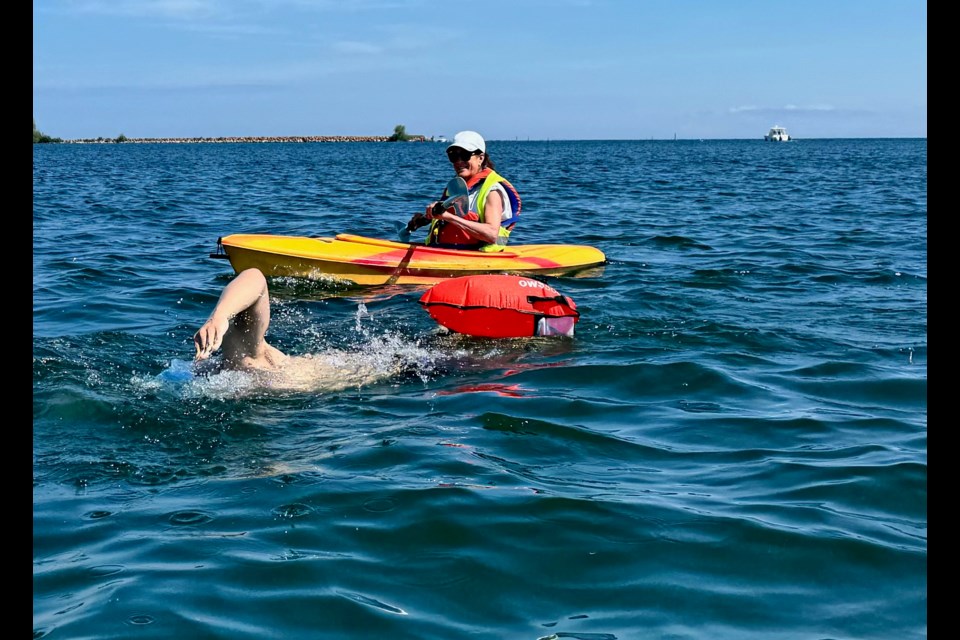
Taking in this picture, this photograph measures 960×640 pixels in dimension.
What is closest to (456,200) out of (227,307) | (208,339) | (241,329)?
(241,329)

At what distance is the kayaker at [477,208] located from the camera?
873 cm

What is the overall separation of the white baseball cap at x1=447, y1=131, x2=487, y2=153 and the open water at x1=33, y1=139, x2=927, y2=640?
1555mm

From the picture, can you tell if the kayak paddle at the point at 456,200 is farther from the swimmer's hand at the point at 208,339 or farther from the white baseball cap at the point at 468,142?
the swimmer's hand at the point at 208,339

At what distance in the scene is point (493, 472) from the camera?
434 centimetres

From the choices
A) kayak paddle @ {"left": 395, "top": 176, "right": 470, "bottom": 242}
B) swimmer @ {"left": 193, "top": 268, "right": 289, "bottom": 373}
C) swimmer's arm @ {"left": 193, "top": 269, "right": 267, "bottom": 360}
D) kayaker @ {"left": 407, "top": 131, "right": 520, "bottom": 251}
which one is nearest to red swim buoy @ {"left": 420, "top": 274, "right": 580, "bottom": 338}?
swimmer @ {"left": 193, "top": 268, "right": 289, "bottom": 373}

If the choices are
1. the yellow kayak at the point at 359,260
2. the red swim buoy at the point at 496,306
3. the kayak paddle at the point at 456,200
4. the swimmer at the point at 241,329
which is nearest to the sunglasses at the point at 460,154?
the kayak paddle at the point at 456,200

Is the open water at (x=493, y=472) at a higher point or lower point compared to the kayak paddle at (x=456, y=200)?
lower

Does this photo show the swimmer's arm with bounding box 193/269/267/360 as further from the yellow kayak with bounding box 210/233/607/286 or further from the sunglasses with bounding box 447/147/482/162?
the yellow kayak with bounding box 210/233/607/286

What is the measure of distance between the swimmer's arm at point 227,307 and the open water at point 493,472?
0.65m

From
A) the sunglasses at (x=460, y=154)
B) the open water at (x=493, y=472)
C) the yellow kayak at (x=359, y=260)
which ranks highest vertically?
the sunglasses at (x=460, y=154)

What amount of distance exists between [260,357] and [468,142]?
3.98 meters
